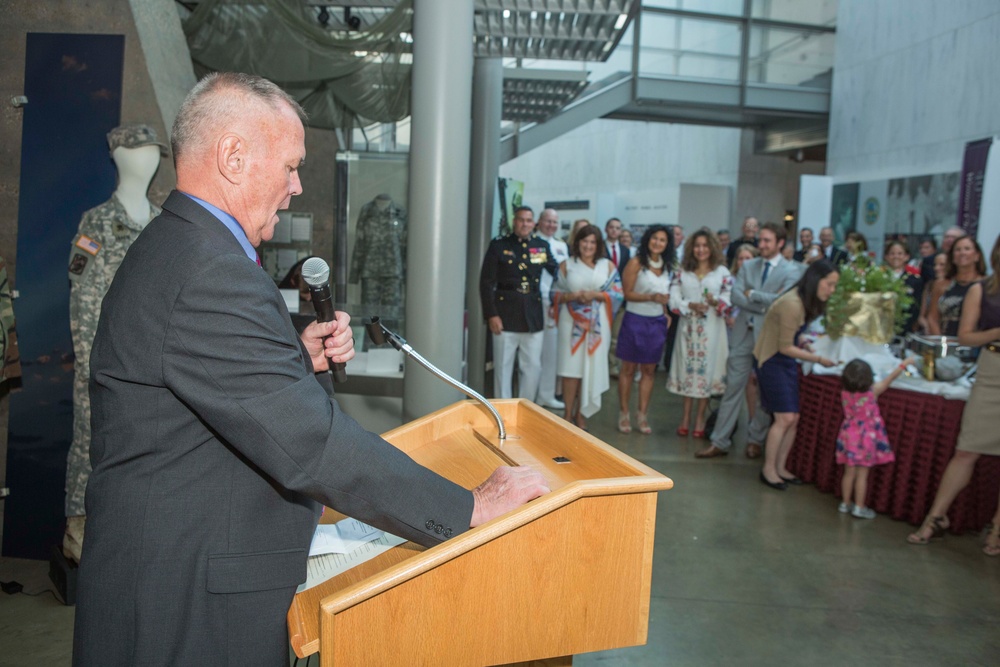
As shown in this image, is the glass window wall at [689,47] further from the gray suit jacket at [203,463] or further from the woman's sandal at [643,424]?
the gray suit jacket at [203,463]

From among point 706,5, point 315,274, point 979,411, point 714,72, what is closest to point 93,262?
point 315,274

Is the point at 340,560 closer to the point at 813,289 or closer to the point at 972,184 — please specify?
the point at 813,289

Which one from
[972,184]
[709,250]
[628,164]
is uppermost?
[628,164]

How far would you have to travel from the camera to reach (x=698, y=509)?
4508 millimetres

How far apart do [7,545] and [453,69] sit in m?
3.00

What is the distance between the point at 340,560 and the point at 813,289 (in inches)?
155

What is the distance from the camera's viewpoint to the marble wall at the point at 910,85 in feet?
30.2

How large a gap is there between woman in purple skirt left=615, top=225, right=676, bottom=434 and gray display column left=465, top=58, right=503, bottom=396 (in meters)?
1.33

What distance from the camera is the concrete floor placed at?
2859 mm

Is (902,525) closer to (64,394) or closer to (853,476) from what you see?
(853,476)

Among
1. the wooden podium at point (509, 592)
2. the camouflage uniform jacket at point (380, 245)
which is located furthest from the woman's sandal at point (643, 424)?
the wooden podium at point (509, 592)

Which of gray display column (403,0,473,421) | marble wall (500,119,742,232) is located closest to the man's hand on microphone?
gray display column (403,0,473,421)

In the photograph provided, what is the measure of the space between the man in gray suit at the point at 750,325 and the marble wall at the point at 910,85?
5.20m

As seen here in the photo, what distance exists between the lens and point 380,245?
4.88 metres
